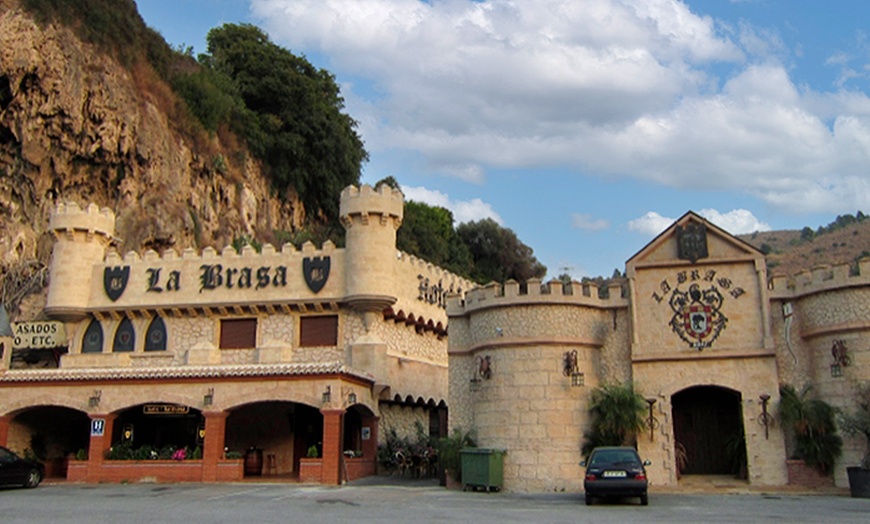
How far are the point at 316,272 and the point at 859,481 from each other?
21.1 metres

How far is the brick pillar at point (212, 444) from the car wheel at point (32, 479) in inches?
200

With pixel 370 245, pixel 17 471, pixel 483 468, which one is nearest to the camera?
pixel 483 468

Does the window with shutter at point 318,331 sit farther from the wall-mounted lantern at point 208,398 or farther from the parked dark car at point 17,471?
the parked dark car at point 17,471

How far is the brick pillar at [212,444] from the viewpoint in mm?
26344

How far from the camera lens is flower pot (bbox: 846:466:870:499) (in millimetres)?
20655

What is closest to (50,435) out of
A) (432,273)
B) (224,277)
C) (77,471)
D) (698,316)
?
(77,471)

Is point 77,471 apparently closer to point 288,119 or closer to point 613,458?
point 613,458

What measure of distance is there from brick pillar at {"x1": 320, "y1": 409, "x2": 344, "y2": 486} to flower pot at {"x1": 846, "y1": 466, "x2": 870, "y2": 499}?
15.2 metres

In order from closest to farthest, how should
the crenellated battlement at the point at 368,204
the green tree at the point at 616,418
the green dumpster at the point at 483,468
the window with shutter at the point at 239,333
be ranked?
the green dumpster at the point at 483,468 < the green tree at the point at 616,418 < the crenellated battlement at the point at 368,204 < the window with shutter at the point at 239,333

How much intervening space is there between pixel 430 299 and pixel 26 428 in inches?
690

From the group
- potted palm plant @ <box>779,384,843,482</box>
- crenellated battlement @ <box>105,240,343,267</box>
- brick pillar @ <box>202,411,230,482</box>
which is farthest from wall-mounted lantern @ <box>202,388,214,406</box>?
potted palm plant @ <box>779,384,843,482</box>

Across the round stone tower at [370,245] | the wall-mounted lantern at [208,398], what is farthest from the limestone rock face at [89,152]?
the wall-mounted lantern at [208,398]

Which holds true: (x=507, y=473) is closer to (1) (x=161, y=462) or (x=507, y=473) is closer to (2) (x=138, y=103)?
(1) (x=161, y=462)

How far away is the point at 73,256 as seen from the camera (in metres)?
34.8
